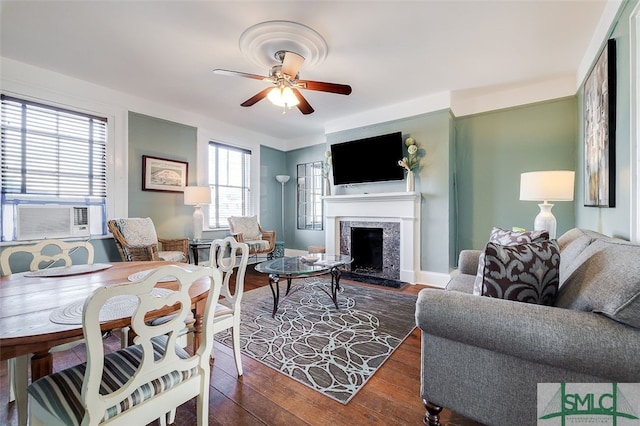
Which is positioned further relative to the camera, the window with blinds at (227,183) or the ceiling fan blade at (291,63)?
the window with blinds at (227,183)

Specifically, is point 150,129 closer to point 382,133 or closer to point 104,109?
point 104,109

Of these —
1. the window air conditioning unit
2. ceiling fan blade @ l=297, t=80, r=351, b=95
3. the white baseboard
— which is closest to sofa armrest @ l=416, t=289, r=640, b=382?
ceiling fan blade @ l=297, t=80, r=351, b=95

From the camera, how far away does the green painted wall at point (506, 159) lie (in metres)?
3.21

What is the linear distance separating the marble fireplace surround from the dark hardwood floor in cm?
211

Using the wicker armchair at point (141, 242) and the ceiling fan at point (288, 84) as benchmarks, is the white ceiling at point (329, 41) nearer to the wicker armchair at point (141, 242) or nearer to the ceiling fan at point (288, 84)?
the ceiling fan at point (288, 84)

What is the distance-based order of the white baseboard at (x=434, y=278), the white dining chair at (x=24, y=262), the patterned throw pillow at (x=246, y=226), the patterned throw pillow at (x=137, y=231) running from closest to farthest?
1. the white dining chair at (x=24, y=262)
2. the patterned throw pillow at (x=137, y=231)
3. the white baseboard at (x=434, y=278)
4. the patterned throw pillow at (x=246, y=226)

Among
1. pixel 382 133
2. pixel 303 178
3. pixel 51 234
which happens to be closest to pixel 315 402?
pixel 51 234

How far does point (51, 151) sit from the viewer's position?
9.92 feet

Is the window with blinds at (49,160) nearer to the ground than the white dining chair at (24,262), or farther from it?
farther from it

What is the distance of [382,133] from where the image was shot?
13.6 feet

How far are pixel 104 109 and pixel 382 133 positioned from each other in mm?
3784

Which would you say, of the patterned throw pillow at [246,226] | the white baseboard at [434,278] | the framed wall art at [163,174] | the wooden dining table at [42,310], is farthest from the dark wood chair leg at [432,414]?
the framed wall art at [163,174]

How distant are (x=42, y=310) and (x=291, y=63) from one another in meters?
2.23

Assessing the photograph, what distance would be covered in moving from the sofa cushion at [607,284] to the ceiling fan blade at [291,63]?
233 cm
